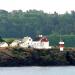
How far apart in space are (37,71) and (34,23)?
65.3 meters

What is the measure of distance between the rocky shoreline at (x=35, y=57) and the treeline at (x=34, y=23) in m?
36.4

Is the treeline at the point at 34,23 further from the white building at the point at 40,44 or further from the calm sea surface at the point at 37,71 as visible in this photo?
the calm sea surface at the point at 37,71

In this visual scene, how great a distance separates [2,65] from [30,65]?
2696mm

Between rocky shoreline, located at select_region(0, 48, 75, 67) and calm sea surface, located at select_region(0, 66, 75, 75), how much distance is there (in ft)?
13.1

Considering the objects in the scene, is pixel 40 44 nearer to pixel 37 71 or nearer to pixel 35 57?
Result: pixel 35 57

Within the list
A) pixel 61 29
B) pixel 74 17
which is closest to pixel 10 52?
pixel 61 29

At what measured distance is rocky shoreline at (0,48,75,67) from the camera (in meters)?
85.8

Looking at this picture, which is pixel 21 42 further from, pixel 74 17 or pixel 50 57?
pixel 74 17

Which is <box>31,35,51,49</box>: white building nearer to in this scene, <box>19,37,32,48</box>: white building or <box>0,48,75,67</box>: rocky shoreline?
<box>19,37,32,48</box>: white building

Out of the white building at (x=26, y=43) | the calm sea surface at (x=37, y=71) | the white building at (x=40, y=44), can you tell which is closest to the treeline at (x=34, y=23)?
the white building at (x=26, y=43)

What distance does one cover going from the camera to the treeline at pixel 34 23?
134 metres

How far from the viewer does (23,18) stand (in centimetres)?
14850

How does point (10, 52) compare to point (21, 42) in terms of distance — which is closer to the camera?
point (10, 52)

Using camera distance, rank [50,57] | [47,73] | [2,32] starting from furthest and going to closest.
→ [2,32]
[50,57]
[47,73]
